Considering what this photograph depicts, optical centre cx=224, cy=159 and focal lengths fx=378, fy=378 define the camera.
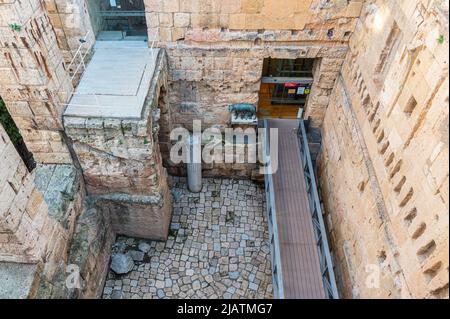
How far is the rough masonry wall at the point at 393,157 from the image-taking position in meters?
4.65

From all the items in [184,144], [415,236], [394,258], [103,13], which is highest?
[103,13]

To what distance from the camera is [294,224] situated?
796cm

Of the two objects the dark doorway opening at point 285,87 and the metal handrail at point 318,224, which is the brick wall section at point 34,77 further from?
the metal handrail at point 318,224

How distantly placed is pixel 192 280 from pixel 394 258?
173 inches

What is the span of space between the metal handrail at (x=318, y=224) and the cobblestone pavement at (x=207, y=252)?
143cm

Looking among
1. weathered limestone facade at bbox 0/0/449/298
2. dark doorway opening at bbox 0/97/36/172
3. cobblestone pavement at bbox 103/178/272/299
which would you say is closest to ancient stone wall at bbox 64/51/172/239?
weathered limestone facade at bbox 0/0/449/298

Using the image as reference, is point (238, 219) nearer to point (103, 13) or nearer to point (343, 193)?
point (343, 193)

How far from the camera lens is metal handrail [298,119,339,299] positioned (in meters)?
6.97

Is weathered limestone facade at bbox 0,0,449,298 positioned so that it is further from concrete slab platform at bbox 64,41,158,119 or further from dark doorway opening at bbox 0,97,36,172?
dark doorway opening at bbox 0,97,36,172

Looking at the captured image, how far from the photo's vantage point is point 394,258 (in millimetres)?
5406

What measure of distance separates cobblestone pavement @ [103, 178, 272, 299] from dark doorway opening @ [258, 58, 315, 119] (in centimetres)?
215

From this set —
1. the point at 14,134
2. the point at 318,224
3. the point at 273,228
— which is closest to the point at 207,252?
the point at 273,228
